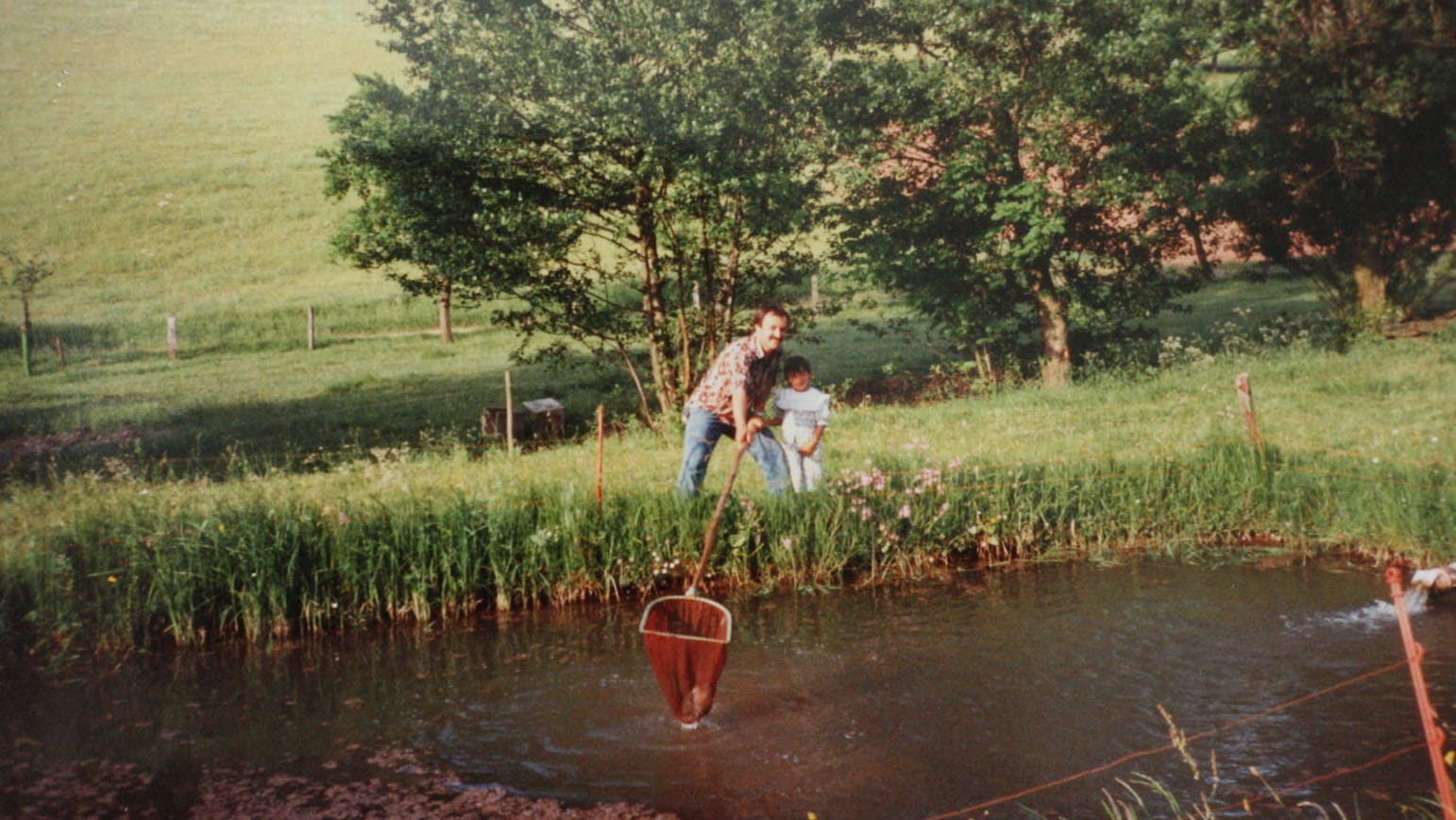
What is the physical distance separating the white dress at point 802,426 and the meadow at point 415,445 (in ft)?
0.70

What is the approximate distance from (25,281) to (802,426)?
16.1m

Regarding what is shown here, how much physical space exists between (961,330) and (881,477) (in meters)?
8.38

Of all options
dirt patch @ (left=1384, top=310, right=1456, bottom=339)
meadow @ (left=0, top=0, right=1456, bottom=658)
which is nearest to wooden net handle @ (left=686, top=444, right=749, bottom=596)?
meadow @ (left=0, top=0, right=1456, bottom=658)

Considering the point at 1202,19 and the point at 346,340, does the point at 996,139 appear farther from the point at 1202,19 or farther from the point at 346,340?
the point at 346,340

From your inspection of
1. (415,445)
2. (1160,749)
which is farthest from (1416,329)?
(1160,749)

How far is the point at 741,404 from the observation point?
7.77 m

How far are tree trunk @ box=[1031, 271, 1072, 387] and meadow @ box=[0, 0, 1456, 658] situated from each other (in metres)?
0.73

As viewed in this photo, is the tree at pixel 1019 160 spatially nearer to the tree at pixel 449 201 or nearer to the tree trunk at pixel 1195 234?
the tree trunk at pixel 1195 234

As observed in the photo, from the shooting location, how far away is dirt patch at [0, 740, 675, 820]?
5293 mm

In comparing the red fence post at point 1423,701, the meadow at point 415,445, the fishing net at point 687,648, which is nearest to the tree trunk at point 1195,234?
the meadow at point 415,445

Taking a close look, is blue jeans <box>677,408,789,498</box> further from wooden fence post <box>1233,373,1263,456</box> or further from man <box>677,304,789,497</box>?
wooden fence post <box>1233,373,1263,456</box>

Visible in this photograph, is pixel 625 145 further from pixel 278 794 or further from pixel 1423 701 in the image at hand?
pixel 1423 701

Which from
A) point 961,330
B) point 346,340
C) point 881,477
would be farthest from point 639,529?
point 346,340

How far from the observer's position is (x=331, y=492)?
1009 cm
